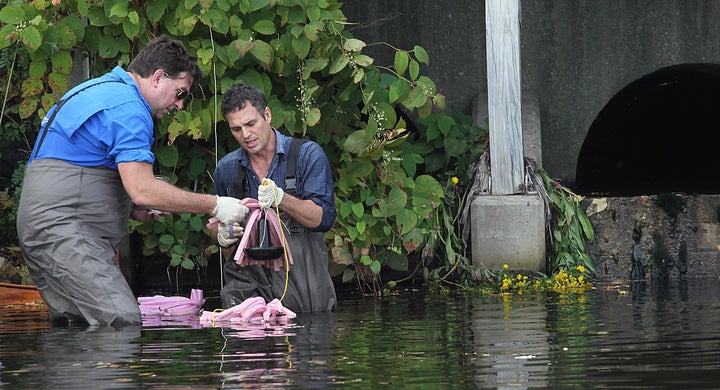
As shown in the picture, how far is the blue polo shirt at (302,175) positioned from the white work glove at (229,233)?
24 centimetres

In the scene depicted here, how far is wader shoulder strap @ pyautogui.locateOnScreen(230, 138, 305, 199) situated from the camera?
6.92 metres

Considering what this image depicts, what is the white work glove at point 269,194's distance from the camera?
21.6 feet

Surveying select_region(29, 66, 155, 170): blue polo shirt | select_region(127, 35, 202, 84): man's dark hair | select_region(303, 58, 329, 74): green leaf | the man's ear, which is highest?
select_region(303, 58, 329, 74): green leaf

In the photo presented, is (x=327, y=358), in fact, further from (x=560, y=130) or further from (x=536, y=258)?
(x=560, y=130)

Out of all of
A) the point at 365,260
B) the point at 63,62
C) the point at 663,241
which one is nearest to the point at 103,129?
the point at 63,62

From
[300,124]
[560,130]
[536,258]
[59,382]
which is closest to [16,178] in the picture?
[300,124]

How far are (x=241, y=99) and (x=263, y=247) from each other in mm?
731

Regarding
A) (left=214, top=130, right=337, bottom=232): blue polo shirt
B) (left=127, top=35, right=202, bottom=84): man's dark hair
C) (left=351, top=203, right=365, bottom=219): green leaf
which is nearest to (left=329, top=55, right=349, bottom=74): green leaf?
(left=351, top=203, right=365, bottom=219): green leaf

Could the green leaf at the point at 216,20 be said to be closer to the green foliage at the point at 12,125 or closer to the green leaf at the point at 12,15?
the green leaf at the point at 12,15

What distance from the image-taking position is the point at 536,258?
29.5 feet

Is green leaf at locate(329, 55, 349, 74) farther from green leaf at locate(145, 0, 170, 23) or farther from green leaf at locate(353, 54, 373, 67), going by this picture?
green leaf at locate(145, 0, 170, 23)

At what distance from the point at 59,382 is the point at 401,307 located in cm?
331

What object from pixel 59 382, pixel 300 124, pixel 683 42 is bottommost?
pixel 59 382

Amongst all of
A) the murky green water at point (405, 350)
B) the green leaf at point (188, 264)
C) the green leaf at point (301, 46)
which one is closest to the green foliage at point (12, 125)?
the green leaf at point (188, 264)
